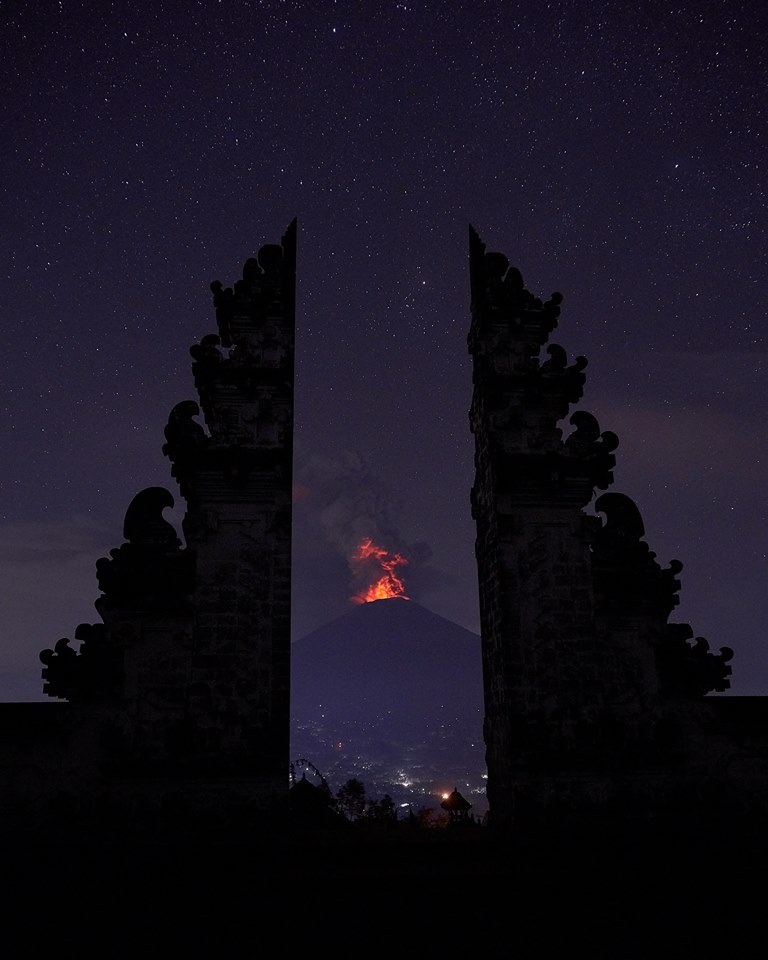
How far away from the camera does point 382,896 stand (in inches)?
232

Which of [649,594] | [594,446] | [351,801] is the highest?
[594,446]

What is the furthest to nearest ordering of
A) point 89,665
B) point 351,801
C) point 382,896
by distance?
point 351,801 < point 89,665 < point 382,896

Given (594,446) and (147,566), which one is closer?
(147,566)

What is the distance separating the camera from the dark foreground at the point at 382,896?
4977 mm

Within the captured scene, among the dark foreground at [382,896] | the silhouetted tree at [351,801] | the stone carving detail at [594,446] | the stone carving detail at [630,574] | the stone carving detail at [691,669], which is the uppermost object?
the stone carving detail at [594,446]

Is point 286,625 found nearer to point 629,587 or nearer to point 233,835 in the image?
point 233,835

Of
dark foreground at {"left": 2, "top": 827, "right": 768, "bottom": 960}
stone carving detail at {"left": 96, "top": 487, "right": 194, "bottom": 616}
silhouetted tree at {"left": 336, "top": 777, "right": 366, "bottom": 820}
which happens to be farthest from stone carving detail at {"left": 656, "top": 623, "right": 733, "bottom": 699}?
silhouetted tree at {"left": 336, "top": 777, "right": 366, "bottom": 820}

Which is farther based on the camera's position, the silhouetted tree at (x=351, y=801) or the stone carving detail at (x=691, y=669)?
the silhouetted tree at (x=351, y=801)

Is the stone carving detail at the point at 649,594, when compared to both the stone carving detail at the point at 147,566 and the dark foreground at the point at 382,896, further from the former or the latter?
the stone carving detail at the point at 147,566

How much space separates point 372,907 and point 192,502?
5.49m

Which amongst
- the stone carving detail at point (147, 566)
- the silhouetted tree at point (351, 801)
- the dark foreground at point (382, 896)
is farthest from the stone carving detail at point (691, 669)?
the silhouetted tree at point (351, 801)

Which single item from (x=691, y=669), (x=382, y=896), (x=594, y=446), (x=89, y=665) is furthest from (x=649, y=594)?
(x=89, y=665)

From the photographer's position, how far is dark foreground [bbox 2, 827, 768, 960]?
4977 millimetres

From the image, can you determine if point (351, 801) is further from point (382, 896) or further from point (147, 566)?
point (382, 896)
